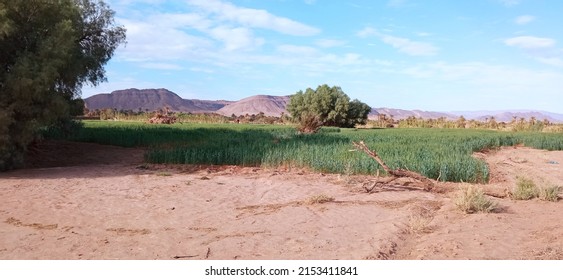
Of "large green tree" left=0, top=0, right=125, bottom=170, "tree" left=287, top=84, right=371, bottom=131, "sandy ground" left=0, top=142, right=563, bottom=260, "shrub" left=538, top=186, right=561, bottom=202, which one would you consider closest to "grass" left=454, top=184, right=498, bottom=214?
"sandy ground" left=0, top=142, right=563, bottom=260

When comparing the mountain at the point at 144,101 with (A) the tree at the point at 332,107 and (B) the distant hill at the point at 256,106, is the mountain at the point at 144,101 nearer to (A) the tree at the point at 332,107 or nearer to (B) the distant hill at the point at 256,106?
(B) the distant hill at the point at 256,106

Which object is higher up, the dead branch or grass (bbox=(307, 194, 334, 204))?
the dead branch

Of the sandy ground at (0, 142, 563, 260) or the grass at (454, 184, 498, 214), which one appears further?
the grass at (454, 184, 498, 214)

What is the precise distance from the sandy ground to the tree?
37.4 m

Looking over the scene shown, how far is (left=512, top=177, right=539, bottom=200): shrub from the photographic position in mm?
9797

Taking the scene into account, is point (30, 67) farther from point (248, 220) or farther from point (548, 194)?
point (548, 194)

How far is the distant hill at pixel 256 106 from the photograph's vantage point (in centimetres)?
14862

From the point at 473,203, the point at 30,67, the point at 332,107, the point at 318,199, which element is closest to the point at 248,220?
the point at 318,199

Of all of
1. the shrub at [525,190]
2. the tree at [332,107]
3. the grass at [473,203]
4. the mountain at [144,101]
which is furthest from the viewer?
the mountain at [144,101]

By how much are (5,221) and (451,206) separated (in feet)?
25.9

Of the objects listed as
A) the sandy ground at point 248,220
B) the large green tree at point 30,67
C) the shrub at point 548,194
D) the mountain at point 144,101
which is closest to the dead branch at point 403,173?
the sandy ground at point 248,220

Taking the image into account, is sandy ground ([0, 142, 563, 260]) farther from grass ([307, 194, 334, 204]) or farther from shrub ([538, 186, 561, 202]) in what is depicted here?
shrub ([538, 186, 561, 202])

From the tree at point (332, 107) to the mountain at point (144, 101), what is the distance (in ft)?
315

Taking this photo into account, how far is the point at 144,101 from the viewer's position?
149m
